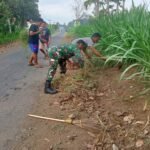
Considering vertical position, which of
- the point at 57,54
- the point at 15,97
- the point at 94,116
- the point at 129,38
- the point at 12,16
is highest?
the point at 129,38

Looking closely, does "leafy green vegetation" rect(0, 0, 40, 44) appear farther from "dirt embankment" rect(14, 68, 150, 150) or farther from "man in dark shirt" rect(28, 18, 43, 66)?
"dirt embankment" rect(14, 68, 150, 150)

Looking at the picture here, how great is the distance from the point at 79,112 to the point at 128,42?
160cm

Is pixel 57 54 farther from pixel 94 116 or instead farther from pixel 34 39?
pixel 34 39

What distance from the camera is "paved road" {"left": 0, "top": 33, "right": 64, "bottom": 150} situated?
4.21m

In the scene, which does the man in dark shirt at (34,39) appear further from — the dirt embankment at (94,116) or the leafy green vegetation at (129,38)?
the dirt embankment at (94,116)

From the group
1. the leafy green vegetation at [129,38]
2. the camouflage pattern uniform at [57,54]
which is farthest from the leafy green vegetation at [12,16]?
the camouflage pattern uniform at [57,54]

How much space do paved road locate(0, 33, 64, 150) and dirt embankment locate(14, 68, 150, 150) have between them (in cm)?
15

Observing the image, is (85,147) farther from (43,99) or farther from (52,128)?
(43,99)

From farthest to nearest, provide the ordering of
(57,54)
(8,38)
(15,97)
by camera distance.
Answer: (8,38)
(57,54)
(15,97)

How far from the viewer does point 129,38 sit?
516 cm

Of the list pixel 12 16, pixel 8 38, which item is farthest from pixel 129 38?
pixel 12 16

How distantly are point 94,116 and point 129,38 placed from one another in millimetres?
1472

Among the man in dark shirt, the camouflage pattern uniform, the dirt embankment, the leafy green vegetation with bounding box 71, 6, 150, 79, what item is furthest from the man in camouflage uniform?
the man in dark shirt

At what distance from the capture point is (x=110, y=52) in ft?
21.8
